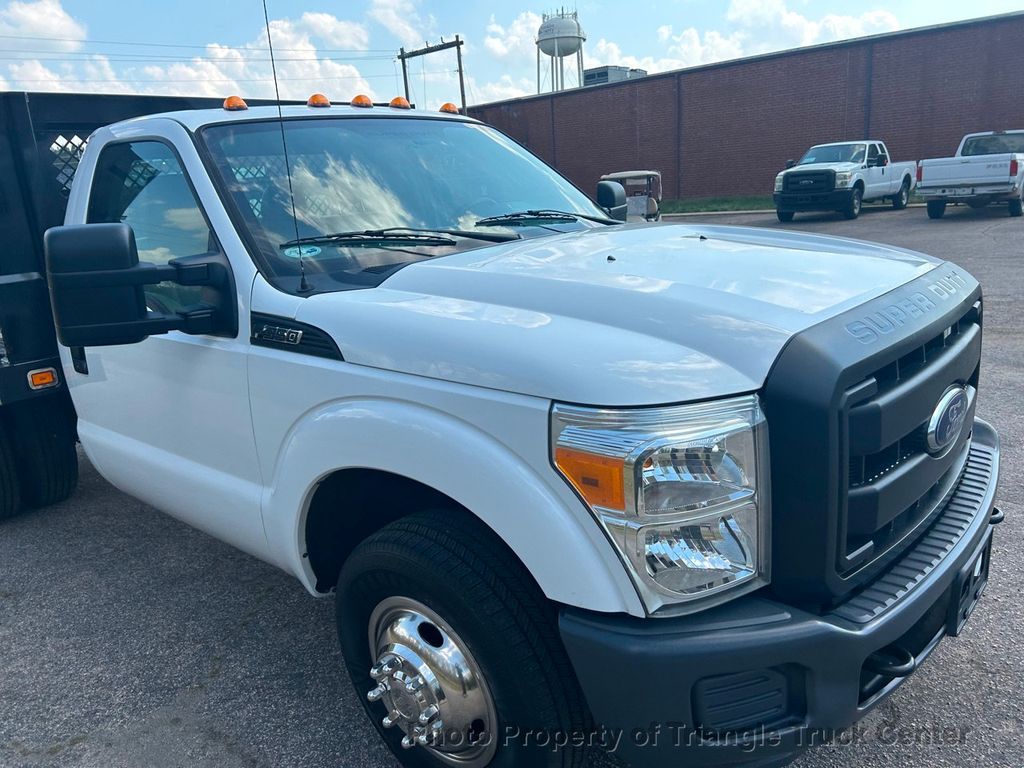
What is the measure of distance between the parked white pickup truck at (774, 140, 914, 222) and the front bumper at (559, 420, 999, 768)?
19789 mm

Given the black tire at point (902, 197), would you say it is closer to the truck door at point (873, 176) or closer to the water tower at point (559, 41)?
the truck door at point (873, 176)

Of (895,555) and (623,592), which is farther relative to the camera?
(895,555)

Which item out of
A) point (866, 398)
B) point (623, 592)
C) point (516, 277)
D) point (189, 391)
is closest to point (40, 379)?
point (189, 391)

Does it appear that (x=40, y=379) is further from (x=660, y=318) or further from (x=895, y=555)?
(x=895, y=555)

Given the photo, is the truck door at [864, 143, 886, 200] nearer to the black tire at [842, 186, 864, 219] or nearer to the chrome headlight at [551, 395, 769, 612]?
the black tire at [842, 186, 864, 219]

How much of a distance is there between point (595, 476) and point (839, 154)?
21.8 meters

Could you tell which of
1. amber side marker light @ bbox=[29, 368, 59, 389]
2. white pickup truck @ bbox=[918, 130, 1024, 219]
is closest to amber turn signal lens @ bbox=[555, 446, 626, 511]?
amber side marker light @ bbox=[29, 368, 59, 389]

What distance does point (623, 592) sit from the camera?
68.9 inches

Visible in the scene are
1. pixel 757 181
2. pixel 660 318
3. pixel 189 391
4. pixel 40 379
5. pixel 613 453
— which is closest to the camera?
pixel 613 453

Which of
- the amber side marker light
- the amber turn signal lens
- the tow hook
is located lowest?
the tow hook

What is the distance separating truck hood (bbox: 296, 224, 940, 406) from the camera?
1794 millimetres

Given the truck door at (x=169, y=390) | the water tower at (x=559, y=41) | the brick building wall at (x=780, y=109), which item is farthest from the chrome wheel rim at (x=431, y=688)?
the water tower at (x=559, y=41)

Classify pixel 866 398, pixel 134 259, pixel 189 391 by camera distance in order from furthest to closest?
pixel 189 391 < pixel 134 259 < pixel 866 398

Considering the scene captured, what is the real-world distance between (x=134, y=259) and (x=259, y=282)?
14.7 inches
